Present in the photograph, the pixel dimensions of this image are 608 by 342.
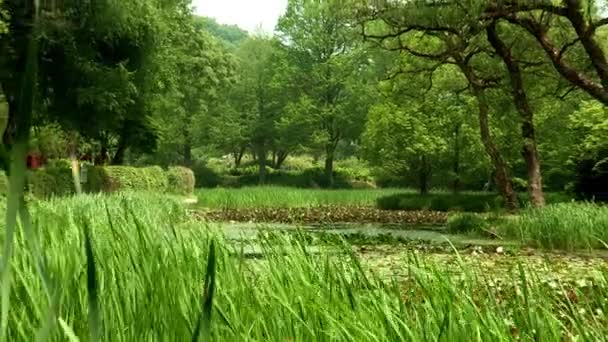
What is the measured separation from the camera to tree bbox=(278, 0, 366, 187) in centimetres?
4009

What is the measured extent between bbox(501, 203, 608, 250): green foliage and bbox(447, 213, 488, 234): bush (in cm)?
234

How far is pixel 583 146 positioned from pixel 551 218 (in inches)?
409

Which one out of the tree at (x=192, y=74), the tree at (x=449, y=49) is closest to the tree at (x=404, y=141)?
the tree at (x=449, y=49)

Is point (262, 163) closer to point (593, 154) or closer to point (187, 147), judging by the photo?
point (187, 147)

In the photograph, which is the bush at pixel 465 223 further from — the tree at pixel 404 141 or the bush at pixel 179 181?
the bush at pixel 179 181

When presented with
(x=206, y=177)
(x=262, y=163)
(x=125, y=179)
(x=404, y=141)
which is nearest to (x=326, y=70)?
(x=262, y=163)

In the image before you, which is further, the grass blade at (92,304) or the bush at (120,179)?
the bush at (120,179)

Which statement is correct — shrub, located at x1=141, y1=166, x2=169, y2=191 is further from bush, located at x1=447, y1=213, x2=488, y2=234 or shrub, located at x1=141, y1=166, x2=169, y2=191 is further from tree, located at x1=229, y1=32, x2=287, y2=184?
tree, located at x1=229, y1=32, x2=287, y2=184

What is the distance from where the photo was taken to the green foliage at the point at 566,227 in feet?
33.9

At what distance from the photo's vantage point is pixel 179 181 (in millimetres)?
25953

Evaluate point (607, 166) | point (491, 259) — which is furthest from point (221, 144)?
point (491, 259)

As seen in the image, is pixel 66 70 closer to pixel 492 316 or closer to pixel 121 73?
pixel 121 73

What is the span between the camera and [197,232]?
4.43m

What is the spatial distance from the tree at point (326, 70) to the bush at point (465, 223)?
24278 millimetres
